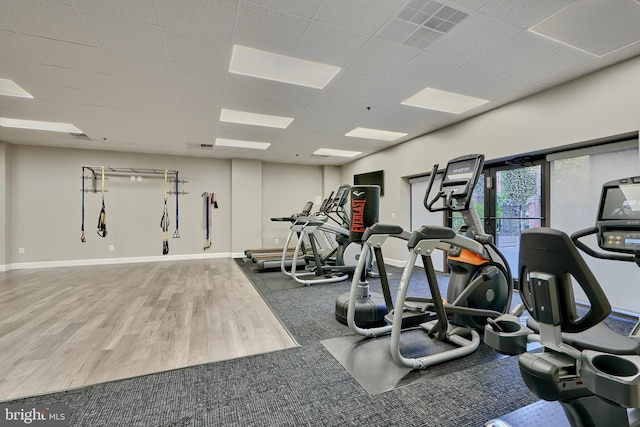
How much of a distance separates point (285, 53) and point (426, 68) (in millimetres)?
1535

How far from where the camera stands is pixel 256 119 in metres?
4.95

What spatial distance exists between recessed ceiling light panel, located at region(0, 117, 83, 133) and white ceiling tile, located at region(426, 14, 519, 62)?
5.91 meters

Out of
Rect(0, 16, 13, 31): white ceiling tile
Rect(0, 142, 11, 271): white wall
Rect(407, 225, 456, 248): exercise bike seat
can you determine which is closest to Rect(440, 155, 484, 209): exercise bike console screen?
Rect(407, 225, 456, 248): exercise bike seat

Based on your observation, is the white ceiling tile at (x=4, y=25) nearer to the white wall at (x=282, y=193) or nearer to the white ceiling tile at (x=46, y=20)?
the white ceiling tile at (x=46, y=20)

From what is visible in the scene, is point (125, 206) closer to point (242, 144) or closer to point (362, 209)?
point (242, 144)

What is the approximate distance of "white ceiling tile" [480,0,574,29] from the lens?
2127mm

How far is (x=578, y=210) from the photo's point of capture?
3518 millimetres

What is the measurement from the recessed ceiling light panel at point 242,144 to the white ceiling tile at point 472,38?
14.0 feet

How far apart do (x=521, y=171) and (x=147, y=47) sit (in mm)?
4905

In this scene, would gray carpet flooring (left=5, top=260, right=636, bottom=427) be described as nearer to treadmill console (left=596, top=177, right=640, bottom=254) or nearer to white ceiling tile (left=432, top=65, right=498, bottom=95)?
treadmill console (left=596, top=177, right=640, bottom=254)

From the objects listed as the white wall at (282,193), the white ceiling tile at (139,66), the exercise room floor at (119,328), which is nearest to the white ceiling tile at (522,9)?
the white ceiling tile at (139,66)

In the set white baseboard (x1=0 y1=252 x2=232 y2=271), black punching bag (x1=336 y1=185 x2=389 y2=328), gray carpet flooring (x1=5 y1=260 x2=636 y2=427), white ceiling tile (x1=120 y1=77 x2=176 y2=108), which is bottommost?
white baseboard (x1=0 y1=252 x2=232 y2=271)

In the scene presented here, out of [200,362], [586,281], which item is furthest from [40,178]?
[586,281]

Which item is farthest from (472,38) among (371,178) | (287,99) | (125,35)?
(371,178)
